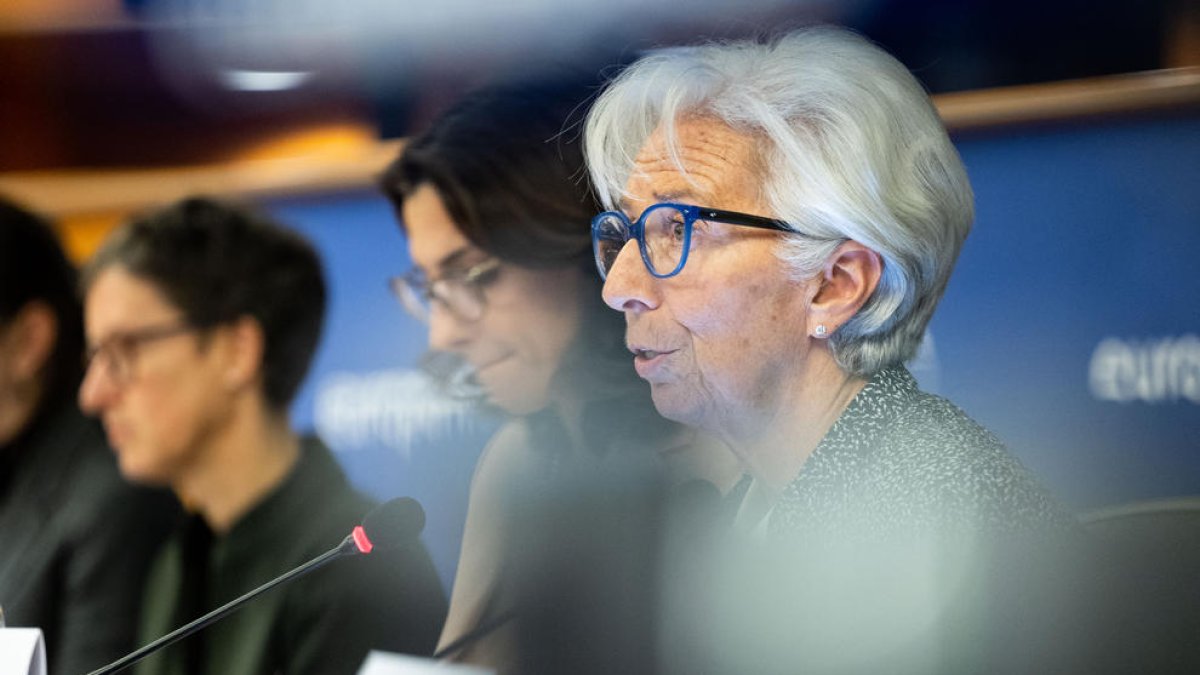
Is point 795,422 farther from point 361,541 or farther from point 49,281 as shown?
point 49,281

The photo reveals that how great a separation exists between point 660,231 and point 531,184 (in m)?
0.32

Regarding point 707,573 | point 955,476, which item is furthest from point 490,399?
point 955,476

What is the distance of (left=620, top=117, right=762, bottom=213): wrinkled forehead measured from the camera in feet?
6.11

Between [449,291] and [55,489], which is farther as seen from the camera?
[55,489]

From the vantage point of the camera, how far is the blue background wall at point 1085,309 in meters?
1.85

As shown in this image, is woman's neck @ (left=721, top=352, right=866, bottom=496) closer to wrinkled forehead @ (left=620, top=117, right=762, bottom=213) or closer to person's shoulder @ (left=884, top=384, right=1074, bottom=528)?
person's shoulder @ (left=884, top=384, right=1074, bottom=528)

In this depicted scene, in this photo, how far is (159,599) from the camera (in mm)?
2365

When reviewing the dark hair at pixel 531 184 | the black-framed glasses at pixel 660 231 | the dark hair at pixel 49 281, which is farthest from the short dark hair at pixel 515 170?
the dark hair at pixel 49 281

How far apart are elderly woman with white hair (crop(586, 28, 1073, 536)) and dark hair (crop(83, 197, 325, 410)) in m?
0.70

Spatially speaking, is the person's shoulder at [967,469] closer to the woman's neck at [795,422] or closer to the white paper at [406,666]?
the woman's neck at [795,422]

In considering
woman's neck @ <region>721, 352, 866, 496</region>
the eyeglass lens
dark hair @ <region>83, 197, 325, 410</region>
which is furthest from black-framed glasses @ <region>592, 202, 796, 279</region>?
dark hair @ <region>83, 197, 325, 410</region>

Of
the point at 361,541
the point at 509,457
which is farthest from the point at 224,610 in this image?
the point at 509,457

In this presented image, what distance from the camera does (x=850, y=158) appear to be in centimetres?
177

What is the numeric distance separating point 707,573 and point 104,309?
3.93 ft
